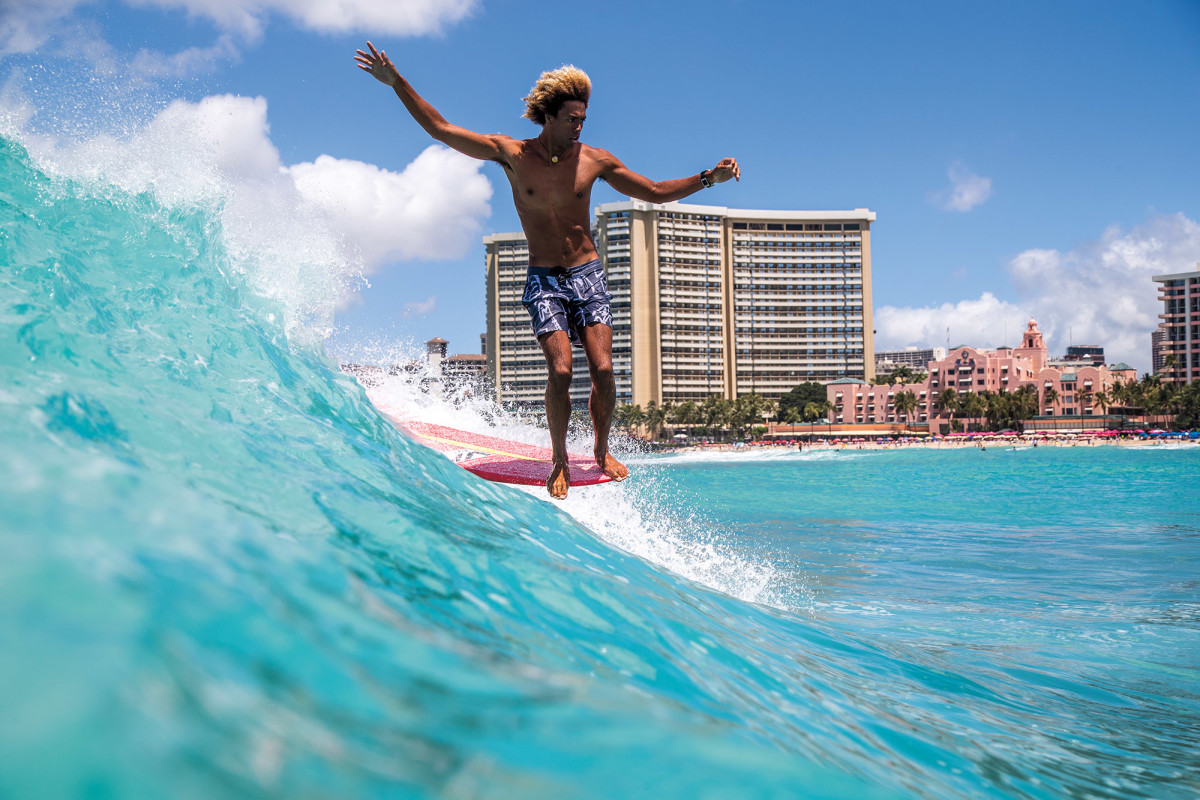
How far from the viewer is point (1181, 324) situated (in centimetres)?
13275

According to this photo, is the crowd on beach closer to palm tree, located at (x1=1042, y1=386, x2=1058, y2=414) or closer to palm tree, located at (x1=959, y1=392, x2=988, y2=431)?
palm tree, located at (x1=959, y1=392, x2=988, y2=431)

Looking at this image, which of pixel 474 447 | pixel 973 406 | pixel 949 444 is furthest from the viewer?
pixel 973 406

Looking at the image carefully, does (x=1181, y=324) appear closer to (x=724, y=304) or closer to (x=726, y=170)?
(x=724, y=304)

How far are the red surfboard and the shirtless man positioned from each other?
0.33 meters

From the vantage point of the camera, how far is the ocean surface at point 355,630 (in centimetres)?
130

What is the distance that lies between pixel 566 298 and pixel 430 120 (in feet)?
3.98

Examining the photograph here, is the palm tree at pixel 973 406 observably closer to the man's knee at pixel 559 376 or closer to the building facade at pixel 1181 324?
the building facade at pixel 1181 324

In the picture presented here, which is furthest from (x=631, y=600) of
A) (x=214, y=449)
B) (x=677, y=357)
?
(x=677, y=357)

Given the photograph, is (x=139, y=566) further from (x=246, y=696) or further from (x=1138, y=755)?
(x=1138, y=755)

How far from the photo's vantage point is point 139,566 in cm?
156

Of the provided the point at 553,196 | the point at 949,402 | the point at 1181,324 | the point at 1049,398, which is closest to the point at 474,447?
the point at 553,196

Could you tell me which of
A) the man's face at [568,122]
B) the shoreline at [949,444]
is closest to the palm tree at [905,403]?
the shoreline at [949,444]

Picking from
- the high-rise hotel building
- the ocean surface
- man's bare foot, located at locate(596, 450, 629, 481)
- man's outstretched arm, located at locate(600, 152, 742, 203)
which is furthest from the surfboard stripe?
the high-rise hotel building

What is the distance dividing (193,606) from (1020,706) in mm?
2900
